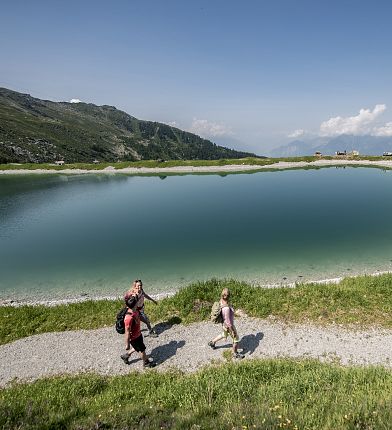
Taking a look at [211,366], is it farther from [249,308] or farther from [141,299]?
[249,308]

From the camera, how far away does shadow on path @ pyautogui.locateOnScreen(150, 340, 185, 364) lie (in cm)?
1524

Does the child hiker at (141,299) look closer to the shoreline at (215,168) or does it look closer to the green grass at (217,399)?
the green grass at (217,399)

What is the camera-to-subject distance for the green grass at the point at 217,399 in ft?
26.2

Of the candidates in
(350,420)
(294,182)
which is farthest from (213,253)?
(294,182)

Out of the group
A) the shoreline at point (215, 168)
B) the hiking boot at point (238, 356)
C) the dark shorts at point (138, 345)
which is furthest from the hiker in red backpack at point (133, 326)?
the shoreline at point (215, 168)

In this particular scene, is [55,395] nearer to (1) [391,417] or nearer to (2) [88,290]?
(1) [391,417]

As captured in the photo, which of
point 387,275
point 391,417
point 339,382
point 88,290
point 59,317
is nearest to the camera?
point 391,417

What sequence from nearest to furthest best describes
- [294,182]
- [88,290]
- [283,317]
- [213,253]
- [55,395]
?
[55,395] → [283,317] → [88,290] → [213,253] → [294,182]

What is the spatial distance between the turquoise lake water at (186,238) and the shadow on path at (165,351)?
27.7ft

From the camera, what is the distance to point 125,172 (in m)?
119

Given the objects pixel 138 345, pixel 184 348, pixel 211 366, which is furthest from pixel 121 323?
pixel 211 366

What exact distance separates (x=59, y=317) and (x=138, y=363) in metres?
6.84

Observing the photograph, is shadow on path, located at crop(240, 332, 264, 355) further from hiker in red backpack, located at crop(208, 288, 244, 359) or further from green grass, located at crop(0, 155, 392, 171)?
green grass, located at crop(0, 155, 392, 171)

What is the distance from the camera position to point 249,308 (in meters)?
18.7
